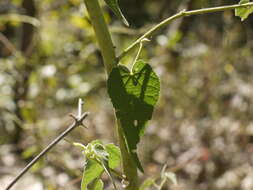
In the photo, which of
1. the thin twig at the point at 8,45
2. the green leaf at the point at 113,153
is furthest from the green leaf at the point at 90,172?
the thin twig at the point at 8,45

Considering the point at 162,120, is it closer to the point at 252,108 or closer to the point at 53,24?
the point at 252,108

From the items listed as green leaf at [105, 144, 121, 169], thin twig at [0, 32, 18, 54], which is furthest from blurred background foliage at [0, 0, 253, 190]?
green leaf at [105, 144, 121, 169]

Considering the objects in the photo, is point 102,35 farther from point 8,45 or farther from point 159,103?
point 159,103

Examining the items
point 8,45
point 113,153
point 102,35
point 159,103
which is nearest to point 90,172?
point 113,153

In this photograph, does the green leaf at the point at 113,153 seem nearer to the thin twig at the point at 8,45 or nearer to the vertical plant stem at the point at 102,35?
the vertical plant stem at the point at 102,35

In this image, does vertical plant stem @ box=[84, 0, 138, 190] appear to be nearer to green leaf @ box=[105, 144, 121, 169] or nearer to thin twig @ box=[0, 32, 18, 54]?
green leaf @ box=[105, 144, 121, 169]
